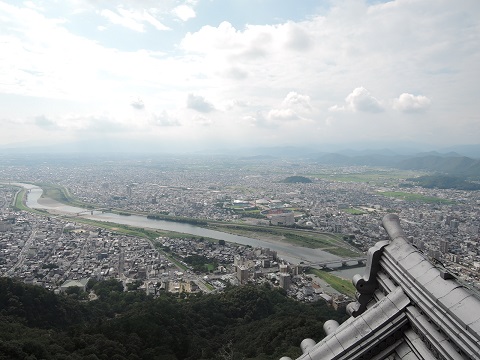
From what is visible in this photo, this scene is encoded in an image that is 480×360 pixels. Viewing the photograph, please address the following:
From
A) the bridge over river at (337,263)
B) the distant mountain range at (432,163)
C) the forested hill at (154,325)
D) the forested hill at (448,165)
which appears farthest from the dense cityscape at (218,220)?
the distant mountain range at (432,163)

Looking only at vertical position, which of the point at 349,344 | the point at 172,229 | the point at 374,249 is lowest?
the point at 172,229

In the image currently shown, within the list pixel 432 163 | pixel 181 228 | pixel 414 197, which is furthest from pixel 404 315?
pixel 432 163

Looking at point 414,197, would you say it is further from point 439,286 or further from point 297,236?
point 439,286

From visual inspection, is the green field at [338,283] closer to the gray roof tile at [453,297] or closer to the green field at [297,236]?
the green field at [297,236]

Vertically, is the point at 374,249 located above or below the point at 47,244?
above

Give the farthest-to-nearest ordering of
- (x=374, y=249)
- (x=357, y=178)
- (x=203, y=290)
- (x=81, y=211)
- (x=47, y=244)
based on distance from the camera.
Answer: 1. (x=357, y=178)
2. (x=81, y=211)
3. (x=47, y=244)
4. (x=203, y=290)
5. (x=374, y=249)

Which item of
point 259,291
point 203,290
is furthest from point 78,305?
point 259,291

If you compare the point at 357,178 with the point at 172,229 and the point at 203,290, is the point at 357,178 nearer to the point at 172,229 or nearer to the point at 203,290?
the point at 172,229
